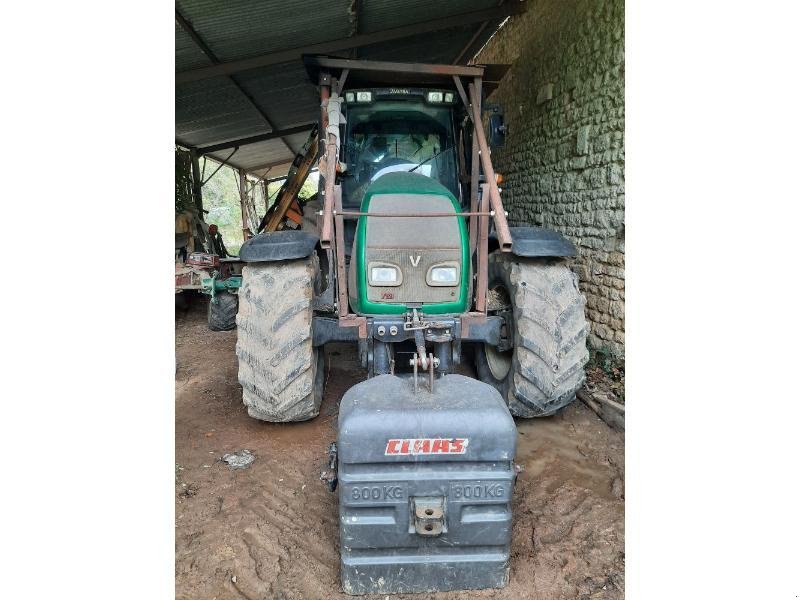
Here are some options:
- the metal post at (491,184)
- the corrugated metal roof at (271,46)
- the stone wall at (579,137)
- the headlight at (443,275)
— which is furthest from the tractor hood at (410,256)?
the corrugated metal roof at (271,46)

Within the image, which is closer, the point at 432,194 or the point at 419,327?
the point at 419,327

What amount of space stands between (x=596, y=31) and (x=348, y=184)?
113 inches

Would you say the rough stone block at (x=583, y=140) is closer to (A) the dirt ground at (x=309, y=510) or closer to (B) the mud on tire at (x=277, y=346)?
(A) the dirt ground at (x=309, y=510)

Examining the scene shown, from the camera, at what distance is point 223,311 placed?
6.86 m

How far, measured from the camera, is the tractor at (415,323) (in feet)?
7.02

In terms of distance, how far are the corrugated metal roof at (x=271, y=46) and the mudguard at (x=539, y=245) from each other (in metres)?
3.22

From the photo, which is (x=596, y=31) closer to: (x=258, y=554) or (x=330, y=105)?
(x=330, y=105)

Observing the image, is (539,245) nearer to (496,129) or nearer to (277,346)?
(496,129)

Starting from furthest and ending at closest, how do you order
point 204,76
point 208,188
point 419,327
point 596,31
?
point 208,188 < point 204,76 < point 596,31 < point 419,327

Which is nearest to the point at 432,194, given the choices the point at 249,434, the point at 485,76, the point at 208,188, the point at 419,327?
the point at 419,327

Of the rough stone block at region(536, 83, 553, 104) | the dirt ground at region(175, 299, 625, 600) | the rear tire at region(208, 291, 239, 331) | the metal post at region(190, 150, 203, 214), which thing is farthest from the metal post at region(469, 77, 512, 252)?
the metal post at region(190, 150, 203, 214)

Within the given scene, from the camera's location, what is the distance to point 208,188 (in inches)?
1034

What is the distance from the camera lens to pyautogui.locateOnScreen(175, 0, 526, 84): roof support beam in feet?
19.3

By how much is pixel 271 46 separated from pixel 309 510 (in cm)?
509
